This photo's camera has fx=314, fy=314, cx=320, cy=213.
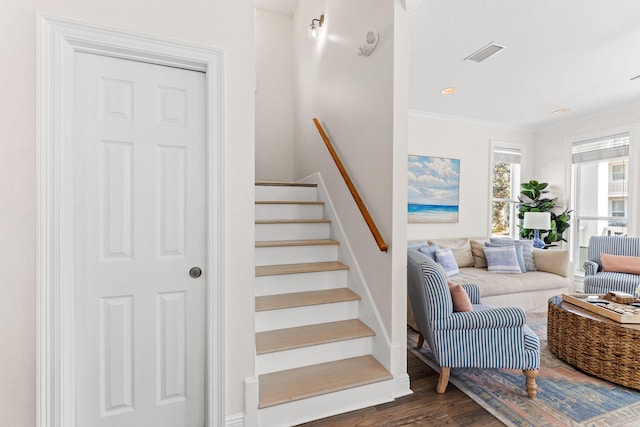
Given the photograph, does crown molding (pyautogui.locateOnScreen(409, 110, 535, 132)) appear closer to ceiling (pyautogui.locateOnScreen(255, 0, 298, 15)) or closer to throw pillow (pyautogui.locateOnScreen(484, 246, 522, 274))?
throw pillow (pyautogui.locateOnScreen(484, 246, 522, 274))

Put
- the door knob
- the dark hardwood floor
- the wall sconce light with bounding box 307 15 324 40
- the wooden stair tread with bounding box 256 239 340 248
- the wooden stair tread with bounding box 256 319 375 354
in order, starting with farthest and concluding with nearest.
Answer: the wall sconce light with bounding box 307 15 324 40
the wooden stair tread with bounding box 256 239 340 248
the wooden stair tread with bounding box 256 319 375 354
the dark hardwood floor
the door knob

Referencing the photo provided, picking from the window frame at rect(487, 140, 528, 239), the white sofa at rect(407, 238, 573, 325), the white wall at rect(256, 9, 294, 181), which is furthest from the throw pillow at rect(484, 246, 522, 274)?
the white wall at rect(256, 9, 294, 181)

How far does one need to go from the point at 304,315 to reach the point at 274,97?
3319mm

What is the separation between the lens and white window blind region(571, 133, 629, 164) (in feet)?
15.1

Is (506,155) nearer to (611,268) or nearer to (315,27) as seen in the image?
(611,268)

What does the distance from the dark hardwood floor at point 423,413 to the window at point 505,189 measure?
415cm

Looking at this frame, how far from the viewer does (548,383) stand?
230 centimetres

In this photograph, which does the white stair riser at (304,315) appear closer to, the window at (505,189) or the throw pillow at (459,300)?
the throw pillow at (459,300)

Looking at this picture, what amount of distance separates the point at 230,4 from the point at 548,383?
328 centimetres

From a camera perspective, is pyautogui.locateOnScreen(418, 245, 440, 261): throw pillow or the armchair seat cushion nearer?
the armchair seat cushion

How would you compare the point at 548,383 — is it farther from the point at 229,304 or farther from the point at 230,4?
the point at 230,4

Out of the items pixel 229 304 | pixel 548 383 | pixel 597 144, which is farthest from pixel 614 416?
pixel 597 144

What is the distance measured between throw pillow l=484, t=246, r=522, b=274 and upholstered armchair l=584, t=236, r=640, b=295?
0.79 meters

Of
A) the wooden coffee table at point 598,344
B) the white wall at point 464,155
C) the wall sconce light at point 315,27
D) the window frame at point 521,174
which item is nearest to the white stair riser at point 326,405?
the wooden coffee table at point 598,344
